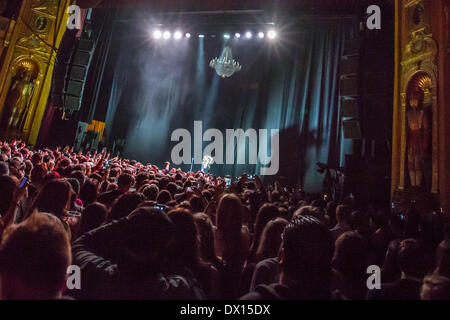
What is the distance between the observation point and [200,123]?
20.0 metres

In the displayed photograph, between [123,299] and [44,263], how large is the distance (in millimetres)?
431

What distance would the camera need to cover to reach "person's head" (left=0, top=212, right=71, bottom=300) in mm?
1035

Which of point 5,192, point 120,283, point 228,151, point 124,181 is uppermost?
point 228,151

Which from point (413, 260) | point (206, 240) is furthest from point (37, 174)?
point (413, 260)

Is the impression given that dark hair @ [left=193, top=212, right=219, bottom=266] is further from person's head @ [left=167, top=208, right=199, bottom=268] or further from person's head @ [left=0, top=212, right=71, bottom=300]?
person's head @ [left=0, top=212, right=71, bottom=300]

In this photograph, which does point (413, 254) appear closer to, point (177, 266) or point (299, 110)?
point (177, 266)

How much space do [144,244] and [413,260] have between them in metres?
1.89

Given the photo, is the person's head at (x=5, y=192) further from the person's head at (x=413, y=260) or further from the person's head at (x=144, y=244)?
the person's head at (x=413, y=260)

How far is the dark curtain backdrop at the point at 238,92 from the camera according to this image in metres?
13.8

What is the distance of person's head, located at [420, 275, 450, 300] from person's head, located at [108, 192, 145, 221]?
7.27ft

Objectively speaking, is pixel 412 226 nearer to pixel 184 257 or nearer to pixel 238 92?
pixel 184 257

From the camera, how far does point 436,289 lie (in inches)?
54.7
